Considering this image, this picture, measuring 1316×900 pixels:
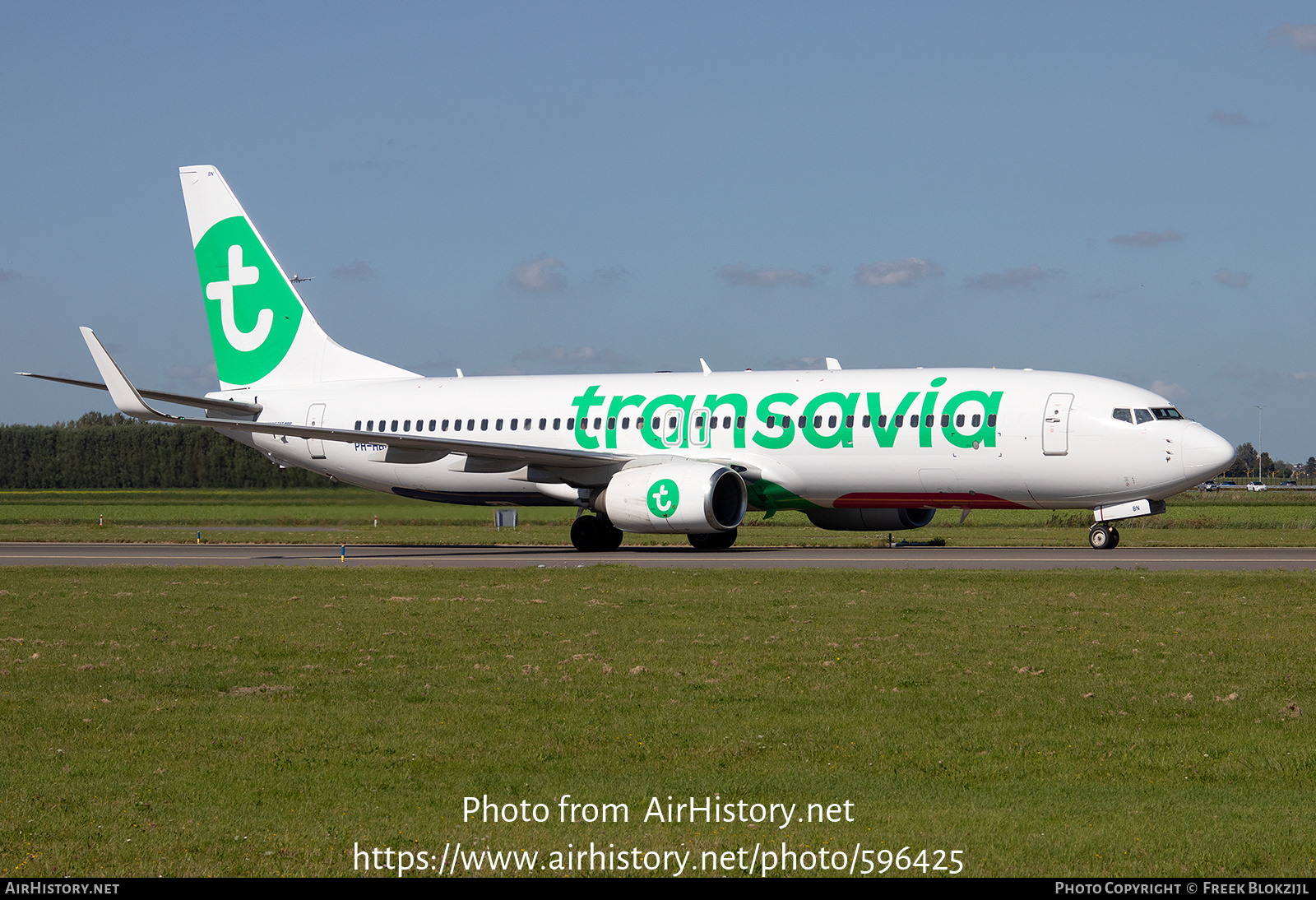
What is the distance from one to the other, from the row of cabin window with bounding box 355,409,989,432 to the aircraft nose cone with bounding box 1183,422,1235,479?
3.15 feet

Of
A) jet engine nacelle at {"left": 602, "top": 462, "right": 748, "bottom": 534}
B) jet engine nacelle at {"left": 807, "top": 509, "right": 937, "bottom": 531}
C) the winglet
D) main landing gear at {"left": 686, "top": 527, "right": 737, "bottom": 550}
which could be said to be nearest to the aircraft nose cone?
jet engine nacelle at {"left": 807, "top": 509, "right": 937, "bottom": 531}

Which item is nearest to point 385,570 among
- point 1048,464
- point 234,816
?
point 1048,464

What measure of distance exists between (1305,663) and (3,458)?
53476mm

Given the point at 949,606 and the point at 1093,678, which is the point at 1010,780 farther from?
the point at 949,606

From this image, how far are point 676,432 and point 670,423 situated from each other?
0.30m

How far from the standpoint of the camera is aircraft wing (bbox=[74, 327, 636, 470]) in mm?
29609

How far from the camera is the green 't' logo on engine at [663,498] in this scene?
28.8m

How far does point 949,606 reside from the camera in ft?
56.6

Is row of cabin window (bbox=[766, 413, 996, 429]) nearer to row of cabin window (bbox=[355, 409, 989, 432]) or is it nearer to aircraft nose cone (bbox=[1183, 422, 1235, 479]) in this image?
row of cabin window (bbox=[355, 409, 989, 432])

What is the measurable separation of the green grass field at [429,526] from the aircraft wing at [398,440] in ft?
15.7

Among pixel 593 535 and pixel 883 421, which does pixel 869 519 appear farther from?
pixel 593 535

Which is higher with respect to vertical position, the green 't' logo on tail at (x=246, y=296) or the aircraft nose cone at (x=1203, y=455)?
the green 't' logo on tail at (x=246, y=296)

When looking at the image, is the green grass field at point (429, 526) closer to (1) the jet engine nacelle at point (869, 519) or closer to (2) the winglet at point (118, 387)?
(1) the jet engine nacelle at point (869, 519)

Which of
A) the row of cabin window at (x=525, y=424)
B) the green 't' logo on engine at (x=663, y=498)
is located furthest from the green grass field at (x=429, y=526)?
the green 't' logo on engine at (x=663, y=498)
